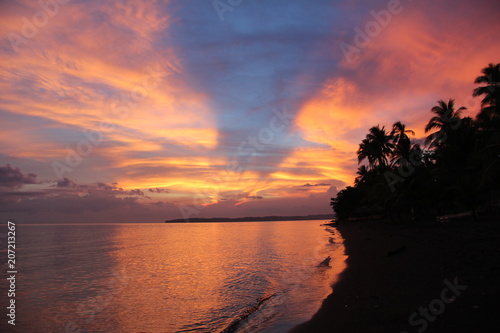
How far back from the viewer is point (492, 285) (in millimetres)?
8266

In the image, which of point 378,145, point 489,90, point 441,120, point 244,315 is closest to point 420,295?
point 244,315

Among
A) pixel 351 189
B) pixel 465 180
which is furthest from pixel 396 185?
pixel 351 189

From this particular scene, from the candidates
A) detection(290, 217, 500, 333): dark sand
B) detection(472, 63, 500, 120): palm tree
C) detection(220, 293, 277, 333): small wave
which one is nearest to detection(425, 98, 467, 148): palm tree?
detection(472, 63, 500, 120): palm tree

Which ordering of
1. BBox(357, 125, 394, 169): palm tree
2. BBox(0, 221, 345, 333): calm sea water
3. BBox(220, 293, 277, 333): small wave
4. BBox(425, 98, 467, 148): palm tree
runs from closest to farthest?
BBox(220, 293, 277, 333): small wave, BBox(0, 221, 345, 333): calm sea water, BBox(425, 98, 467, 148): palm tree, BBox(357, 125, 394, 169): palm tree

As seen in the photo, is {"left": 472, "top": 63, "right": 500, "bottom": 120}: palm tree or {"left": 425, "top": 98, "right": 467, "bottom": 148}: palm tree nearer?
{"left": 472, "top": 63, "right": 500, "bottom": 120}: palm tree

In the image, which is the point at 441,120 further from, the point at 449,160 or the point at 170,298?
the point at 170,298

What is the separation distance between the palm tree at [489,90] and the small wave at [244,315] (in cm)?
2235

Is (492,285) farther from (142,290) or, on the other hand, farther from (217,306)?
(142,290)

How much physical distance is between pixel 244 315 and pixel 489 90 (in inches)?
1060

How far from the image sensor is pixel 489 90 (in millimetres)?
25141

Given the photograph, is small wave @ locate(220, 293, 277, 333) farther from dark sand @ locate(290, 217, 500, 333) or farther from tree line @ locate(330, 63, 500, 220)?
tree line @ locate(330, 63, 500, 220)

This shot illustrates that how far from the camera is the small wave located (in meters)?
9.54

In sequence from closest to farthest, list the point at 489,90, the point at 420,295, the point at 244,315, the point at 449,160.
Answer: the point at 420,295, the point at 244,315, the point at 489,90, the point at 449,160

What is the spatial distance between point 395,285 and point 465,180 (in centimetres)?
2235
